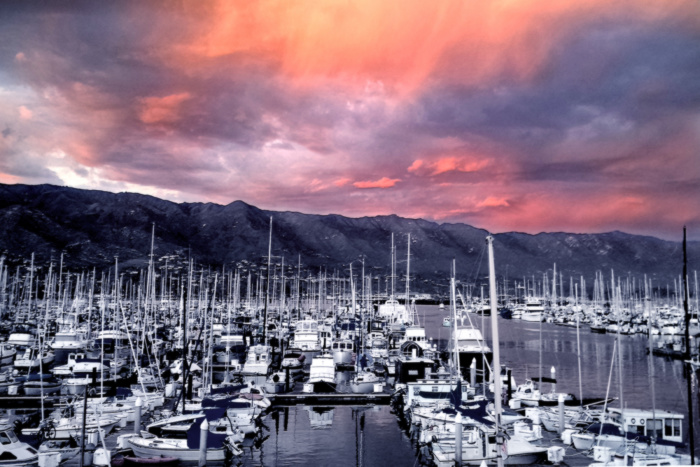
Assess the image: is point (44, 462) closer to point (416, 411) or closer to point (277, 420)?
point (277, 420)

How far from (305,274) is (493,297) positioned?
373ft

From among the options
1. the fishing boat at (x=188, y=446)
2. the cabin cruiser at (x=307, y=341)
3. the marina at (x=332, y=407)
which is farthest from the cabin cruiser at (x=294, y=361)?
the fishing boat at (x=188, y=446)

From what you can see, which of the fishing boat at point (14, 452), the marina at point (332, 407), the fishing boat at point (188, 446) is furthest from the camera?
the fishing boat at point (188, 446)

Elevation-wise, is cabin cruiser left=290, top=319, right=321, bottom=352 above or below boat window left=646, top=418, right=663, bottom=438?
above

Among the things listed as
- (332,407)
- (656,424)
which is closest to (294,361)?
(332,407)

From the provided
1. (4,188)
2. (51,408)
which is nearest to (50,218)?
(4,188)

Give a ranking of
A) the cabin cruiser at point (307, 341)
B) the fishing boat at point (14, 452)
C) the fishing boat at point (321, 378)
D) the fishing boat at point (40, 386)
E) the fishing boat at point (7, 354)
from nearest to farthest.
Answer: the fishing boat at point (14, 452)
the fishing boat at point (40, 386)
the fishing boat at point (321, 378)
the fishing boat at point (7, 354)
the cabin cruiser at point (307, 341)

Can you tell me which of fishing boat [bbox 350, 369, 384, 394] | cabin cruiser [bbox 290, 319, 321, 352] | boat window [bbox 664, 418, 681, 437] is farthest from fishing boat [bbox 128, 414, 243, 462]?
cabin cruiser [bbox 290, 319, 321, 352]

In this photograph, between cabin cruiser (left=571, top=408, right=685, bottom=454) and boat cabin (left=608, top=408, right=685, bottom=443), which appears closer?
cabin cruiser (left=571, top=408, right=685, bottom=454)

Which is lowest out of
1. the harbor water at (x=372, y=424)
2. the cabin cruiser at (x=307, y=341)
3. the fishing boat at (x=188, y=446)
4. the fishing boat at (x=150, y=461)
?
the harbor water at (x=372, y=424)

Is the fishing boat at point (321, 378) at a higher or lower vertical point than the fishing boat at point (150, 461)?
higher

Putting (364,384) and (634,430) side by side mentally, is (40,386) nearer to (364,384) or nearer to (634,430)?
(364,384)

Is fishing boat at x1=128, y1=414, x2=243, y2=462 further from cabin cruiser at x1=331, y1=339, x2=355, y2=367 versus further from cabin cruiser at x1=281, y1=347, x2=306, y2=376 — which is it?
cabin cruiser at x1=331, y1=339, x2=355, y2=367

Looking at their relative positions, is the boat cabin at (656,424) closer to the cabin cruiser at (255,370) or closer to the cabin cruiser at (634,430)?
the cabin cruiser at (634,430)
